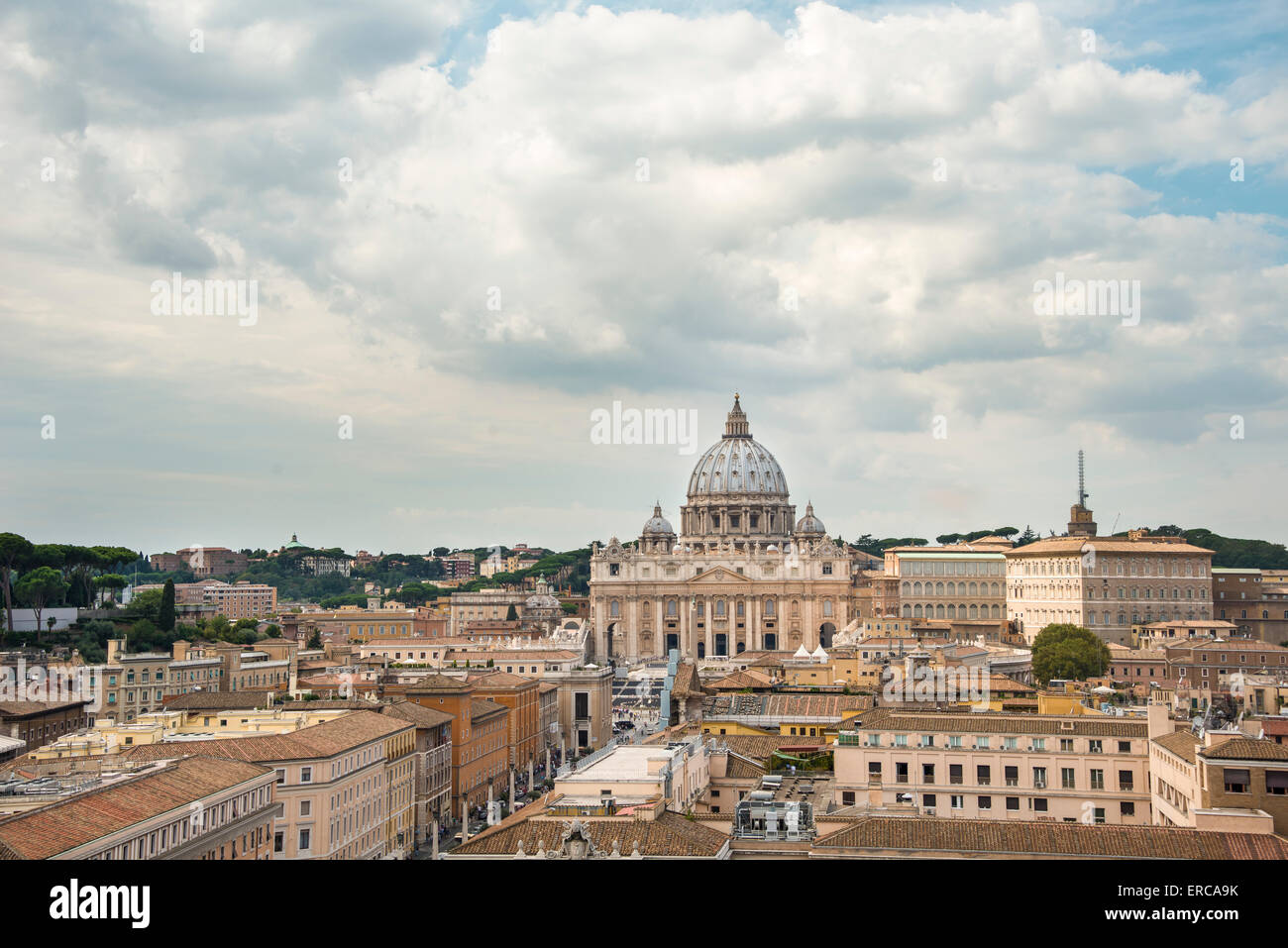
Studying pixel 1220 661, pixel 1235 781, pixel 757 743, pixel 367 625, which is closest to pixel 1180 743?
pixel 1235 781

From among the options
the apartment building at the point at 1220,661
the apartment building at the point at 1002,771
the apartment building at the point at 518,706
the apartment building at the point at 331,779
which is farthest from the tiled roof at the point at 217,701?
the apartment building at the point at 1220,661

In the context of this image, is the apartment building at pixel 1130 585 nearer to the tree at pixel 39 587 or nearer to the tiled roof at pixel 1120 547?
the tiled roof at pixel 1120 547

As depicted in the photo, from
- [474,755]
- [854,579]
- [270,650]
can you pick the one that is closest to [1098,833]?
[474,755]

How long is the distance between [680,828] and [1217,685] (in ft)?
169

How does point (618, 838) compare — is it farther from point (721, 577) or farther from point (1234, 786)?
point (721, 577)

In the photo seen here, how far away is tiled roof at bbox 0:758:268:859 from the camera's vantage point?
17.0 m

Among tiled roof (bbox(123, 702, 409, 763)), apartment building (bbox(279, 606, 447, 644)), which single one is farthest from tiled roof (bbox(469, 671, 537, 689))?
apartment building (bbox(279, 606, 447, 644))

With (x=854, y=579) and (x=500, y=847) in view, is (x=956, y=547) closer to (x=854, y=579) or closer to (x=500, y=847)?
(x=854, y=579)

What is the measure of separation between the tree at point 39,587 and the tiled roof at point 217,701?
32127mm

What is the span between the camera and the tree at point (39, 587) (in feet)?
243

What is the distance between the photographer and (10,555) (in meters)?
73.9
